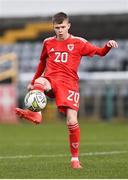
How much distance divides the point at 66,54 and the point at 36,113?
0.96 metres

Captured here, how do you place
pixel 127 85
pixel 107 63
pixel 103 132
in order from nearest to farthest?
pixel 103 132 < pixel 127 85 < pixel 107 63

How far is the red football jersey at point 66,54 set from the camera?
10.4m

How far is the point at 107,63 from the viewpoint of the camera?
37.1 meters

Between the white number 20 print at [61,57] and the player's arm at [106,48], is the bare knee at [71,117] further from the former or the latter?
the player's arm at [106,48]

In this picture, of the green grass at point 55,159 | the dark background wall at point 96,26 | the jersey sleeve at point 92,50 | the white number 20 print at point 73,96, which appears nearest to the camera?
the green grass at point 55,159

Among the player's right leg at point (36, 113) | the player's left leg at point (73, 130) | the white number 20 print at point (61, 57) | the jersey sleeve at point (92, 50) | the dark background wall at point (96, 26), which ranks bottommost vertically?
the dark background wall at point (96, 26)

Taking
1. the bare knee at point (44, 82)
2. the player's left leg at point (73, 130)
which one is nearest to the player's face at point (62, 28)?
the bare knee at point (44, 82)

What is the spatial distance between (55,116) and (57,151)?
16095mm

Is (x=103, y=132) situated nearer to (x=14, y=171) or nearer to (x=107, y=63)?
(x=14, y=171)

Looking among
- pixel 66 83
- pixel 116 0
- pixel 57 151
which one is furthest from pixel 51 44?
pixel 116 0

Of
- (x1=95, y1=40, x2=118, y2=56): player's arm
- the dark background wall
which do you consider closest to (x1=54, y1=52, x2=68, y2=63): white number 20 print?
(x1=95, y1=40, x2=118, y2=56): player's arm

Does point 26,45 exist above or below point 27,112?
below

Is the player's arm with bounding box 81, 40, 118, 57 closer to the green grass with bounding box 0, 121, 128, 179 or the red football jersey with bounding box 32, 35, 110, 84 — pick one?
the red football jersey with bounding box 32, 35, 110, 84

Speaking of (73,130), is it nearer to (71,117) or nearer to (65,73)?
(71,117)
